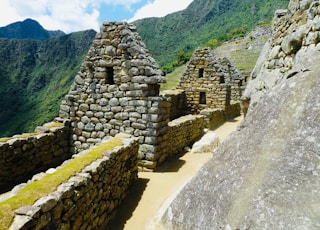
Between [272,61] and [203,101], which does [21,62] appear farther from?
[272,61]

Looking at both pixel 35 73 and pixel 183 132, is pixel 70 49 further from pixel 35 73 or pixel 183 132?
pixel 183 132

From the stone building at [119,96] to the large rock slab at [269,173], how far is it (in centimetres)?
440

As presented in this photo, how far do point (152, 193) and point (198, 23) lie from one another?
149703mm

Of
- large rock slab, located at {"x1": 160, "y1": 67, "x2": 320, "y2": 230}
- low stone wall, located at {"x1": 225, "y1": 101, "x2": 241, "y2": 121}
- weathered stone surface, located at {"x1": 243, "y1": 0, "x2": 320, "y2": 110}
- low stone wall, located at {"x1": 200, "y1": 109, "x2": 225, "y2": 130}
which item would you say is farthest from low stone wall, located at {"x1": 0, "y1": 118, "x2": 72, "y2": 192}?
low stone wall, located at {"x1": 225, "y1": 101, "x2": 241, "y2": 121}

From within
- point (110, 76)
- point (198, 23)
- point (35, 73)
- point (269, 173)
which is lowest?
point (269, 173)

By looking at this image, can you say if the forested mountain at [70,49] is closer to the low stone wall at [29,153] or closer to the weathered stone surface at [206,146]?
the weathered stone surface at [206,146]

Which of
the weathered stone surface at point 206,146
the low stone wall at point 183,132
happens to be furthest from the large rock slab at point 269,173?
the weathered stone surface at point 206,146

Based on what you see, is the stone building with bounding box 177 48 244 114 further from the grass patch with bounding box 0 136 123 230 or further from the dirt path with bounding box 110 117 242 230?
the grass patch with bounding box 0 136 123 230

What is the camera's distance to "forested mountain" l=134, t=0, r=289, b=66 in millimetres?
100562

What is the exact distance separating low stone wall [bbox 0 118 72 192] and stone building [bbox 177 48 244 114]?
10191mm

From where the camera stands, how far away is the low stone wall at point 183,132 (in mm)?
9500

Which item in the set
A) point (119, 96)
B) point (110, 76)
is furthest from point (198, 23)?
point (119, 96)

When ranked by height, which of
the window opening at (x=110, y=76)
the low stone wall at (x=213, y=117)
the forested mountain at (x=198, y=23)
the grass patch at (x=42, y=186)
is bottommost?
the low stone wall at (x=213, y=117)

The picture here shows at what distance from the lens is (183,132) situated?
34.9 ft
